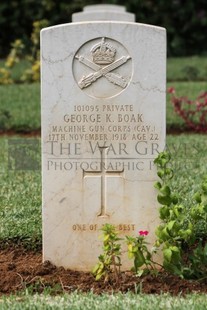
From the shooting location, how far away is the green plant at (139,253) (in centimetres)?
438

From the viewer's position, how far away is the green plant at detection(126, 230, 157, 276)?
4.38m

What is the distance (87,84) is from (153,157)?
0.60 meters

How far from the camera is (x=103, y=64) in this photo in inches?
184

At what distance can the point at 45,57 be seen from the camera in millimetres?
4676

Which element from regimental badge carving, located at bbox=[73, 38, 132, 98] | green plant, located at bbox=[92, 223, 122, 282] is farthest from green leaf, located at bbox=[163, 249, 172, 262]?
regimental badge carving, located at bbox=[73, 38, 132, 98]

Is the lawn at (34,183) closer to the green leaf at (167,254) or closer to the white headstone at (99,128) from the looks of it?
the green leaf at (167,254)

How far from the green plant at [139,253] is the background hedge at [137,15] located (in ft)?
47.6

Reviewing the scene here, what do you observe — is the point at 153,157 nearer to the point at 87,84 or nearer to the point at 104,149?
the point at 104,149

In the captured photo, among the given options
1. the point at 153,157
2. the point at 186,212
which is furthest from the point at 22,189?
the point at 153,157

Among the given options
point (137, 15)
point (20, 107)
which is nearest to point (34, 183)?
point (20, 107)

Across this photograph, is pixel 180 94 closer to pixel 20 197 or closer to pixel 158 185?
pixel 20 197

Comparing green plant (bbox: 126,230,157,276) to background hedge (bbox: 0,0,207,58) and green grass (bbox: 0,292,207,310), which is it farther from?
background hedge (bbox: 0,0,207,58)

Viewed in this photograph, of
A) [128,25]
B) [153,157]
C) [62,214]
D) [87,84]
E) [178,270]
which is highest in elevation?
[128,25]

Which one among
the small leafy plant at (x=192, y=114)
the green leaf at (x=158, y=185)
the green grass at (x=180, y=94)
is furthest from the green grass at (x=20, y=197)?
the green grass at (x=180, y=94)
